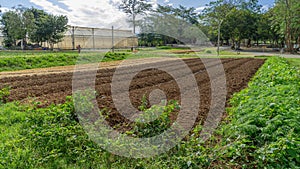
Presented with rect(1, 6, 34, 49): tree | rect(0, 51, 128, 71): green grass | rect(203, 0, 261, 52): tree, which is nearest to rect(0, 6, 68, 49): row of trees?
rect(1, 6, 34, 49): tree

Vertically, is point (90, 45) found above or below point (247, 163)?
above

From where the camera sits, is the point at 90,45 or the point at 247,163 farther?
the point at 90,45

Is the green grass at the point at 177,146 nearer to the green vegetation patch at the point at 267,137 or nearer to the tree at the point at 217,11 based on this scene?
the green vegetation patch at the point at 267,137

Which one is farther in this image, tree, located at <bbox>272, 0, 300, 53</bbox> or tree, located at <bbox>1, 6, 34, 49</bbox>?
tree, located at <bbox>272, 0, 300, 53</bbox>

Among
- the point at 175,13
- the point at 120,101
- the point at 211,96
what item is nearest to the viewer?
the point at 120,101

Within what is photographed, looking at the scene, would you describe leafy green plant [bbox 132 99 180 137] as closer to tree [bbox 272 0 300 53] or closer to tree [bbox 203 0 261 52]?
tree [bbox 272 0 300 53]

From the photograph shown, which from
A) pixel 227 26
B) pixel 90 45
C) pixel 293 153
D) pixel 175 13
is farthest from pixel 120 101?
pixel 175 13

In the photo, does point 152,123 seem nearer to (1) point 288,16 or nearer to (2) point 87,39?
(2) point 87,39

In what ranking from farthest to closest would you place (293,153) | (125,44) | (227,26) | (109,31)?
1. (227,26)
2. (125,44)
3. (109,31)
4. (293,153)

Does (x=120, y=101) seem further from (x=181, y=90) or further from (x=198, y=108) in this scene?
(x=181, y=90)

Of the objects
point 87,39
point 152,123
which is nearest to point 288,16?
point 87,39

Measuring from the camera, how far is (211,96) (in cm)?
599

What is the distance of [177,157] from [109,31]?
106 ft

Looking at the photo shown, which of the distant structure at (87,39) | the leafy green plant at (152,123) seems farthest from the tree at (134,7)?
the leafy green plant at (152,123)
